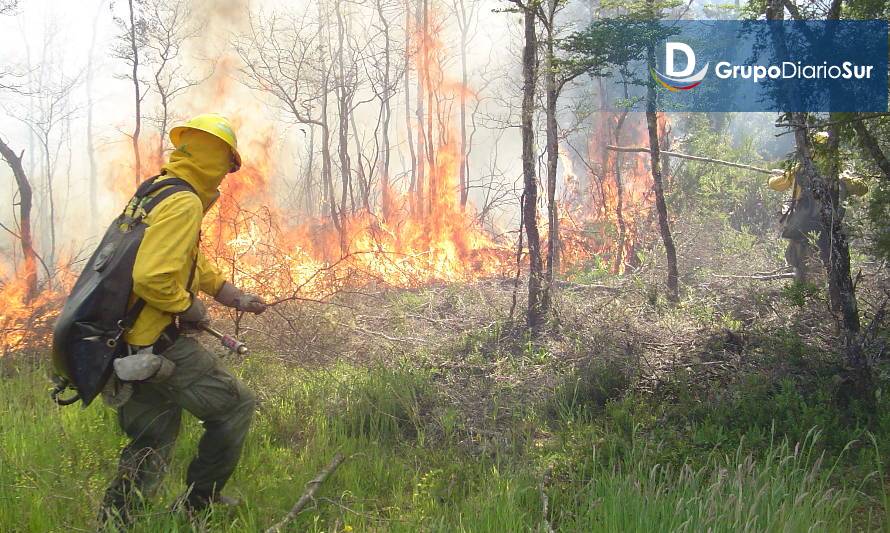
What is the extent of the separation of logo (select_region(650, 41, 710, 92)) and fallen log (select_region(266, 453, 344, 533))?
733 centimetres

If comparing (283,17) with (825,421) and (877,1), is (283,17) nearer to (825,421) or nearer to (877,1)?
(877,1)

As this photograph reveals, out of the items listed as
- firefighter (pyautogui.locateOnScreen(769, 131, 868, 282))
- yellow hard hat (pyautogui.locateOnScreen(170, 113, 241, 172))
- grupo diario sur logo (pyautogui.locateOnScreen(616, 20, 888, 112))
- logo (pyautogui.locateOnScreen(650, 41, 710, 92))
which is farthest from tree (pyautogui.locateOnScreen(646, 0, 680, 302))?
yellow hard hat (pyautogui.locateOnScreen(170, 113, 241, 172))

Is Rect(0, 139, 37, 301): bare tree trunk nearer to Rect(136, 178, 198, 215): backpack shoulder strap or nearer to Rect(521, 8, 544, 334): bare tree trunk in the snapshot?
Rect(136, 178, 198, 215): backpack shoulder strap

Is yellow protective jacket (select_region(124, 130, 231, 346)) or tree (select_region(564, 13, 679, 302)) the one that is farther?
tree (select_region(564, 13, 679, 302))

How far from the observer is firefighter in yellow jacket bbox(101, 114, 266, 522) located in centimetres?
260

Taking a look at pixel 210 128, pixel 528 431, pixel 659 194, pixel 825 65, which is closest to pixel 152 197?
pixel 210 128

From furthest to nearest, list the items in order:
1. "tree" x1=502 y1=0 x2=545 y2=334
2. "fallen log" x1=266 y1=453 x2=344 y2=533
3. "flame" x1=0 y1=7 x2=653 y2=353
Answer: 1. "flame" x1=0 y1=7 x2=653 y2=353
2. "tree" x1=502 y1=0 x2=545 y2=334
3. "fallen log" x1=266 y1=453 x2=344 y2=533

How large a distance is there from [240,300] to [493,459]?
1.99m

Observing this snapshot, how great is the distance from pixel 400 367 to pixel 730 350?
295 cm

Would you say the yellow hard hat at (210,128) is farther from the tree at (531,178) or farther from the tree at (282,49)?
the tree at (282,49)

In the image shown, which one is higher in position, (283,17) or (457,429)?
(283,17)

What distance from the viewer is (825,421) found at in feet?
12.5

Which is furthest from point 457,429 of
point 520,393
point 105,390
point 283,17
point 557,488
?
point 283,17

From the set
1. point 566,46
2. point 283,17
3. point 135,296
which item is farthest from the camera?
point 283,17
